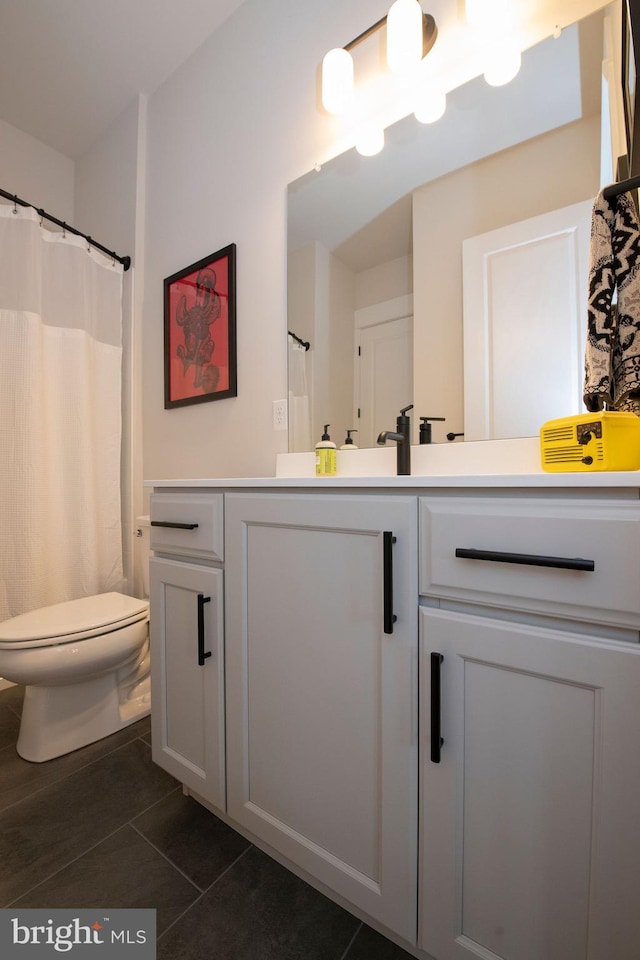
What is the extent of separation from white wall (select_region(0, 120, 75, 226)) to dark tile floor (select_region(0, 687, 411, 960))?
8.98 ft

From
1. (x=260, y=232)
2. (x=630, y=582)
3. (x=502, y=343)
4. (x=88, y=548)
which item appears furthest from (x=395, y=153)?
(x=88, y=548)

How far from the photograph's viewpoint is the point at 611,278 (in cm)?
71

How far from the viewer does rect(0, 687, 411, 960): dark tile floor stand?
2.55 ft

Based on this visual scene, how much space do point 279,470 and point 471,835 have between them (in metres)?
1.05

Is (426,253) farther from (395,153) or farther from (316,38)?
(316,38)

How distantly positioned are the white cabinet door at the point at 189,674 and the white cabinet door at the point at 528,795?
52 centimetres

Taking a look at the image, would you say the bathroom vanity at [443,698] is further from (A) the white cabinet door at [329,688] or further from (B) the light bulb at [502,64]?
(B) the light bulb at [502,64]

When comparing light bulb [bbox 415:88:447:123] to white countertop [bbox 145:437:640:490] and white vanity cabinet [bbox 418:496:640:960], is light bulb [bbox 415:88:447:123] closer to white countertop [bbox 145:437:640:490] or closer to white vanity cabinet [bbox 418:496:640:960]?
white countertop [bbox 145:437:640:490]

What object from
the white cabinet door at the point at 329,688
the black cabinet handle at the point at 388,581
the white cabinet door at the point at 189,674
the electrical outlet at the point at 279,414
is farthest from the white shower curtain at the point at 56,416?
the black cabinet handle at the point at 388,581

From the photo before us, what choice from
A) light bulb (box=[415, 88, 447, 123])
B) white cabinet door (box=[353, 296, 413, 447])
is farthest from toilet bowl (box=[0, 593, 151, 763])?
light bulb (box=[415, 88, 447, 123])

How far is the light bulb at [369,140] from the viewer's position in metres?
1.17

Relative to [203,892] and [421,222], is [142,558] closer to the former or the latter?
[203,892]

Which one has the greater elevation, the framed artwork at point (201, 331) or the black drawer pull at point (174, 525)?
the framed artwork at point (201, 331)

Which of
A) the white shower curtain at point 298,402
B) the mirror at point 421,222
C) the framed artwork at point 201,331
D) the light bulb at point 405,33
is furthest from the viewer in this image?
the framed artwork at point 201,331
